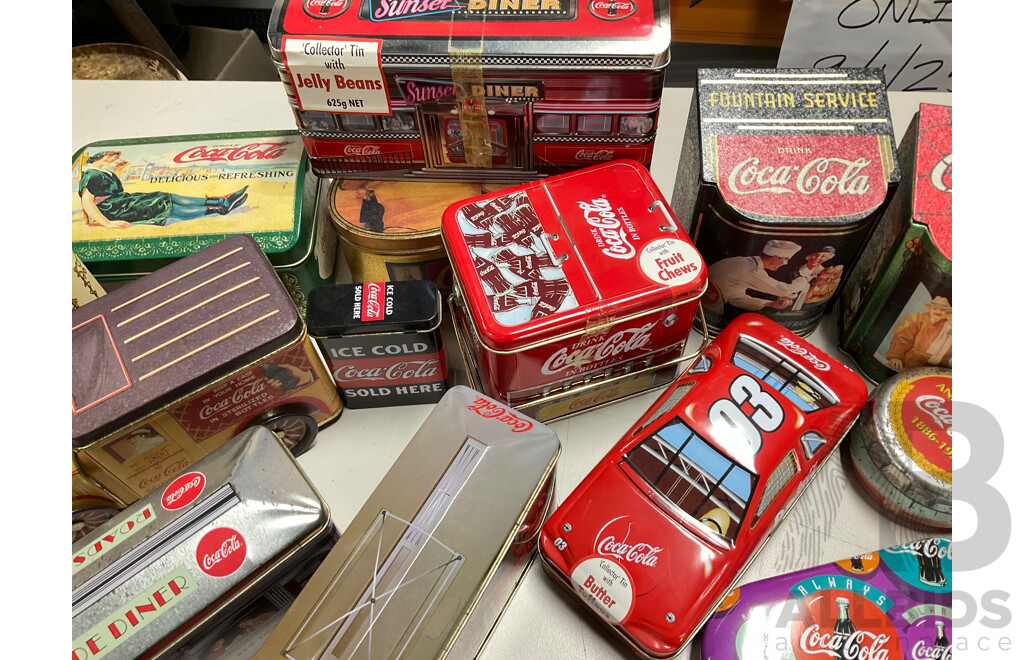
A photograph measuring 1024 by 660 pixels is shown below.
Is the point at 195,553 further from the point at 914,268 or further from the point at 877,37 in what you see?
the point at 877,37

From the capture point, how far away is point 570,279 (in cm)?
111

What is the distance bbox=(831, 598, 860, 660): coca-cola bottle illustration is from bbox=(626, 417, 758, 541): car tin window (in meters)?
0.19

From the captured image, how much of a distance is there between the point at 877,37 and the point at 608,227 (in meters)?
1.03

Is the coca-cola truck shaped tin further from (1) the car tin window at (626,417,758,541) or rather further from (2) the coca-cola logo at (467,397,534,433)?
(2) the coca-cola logo at (467,397,534,433)

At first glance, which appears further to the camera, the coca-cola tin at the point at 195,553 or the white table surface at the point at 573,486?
the white table surface at the point at 573,486

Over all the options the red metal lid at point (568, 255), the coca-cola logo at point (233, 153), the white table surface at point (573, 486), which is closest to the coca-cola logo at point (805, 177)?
the red metal lid at point (568, 255)

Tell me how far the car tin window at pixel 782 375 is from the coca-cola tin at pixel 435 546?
425 millimetres

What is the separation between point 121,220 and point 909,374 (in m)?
1.50

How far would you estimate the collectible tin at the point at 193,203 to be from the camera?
1235 mm

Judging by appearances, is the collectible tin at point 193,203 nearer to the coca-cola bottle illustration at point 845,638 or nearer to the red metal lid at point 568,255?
the red metal lid at point 568,255

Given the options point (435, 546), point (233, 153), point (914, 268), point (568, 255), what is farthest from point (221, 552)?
point (914, 268)

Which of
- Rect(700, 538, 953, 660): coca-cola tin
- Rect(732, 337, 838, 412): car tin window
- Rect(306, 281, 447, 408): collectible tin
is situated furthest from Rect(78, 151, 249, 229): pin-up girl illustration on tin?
Rect(700, 538, 953, 660): coca-cola tin

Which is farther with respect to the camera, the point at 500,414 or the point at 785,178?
the point at 785,178

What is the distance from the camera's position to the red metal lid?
3.51 ft
